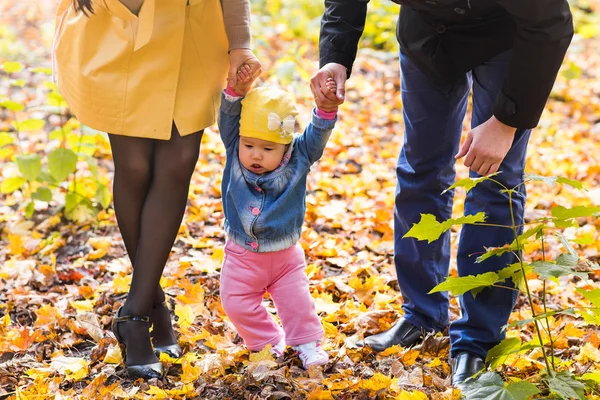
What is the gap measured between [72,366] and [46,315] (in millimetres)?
462

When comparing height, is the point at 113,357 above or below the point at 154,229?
below

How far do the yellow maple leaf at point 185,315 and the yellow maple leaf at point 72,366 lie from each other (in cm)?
41

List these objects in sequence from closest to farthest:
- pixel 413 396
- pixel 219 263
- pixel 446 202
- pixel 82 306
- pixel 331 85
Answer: pixel 413 396 < pixel 331 85 < pixel 446 202 < pixel 82 306 < pixel 219 263

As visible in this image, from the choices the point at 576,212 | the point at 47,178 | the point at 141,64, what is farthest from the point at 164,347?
the point at 47,178

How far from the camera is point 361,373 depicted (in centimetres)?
248

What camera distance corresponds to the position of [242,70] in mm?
2414

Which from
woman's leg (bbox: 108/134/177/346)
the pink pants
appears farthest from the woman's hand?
the pink pants

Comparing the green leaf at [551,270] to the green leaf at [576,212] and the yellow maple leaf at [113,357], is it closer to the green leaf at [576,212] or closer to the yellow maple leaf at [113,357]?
the green leaf at [576,212]

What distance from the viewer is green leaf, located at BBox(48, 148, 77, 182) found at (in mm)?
3773

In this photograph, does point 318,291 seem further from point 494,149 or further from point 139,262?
point 494,149

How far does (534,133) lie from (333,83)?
3.70m

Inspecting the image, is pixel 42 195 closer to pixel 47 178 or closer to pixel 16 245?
pixel 47 178

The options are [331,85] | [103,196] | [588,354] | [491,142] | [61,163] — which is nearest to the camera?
[491,142]

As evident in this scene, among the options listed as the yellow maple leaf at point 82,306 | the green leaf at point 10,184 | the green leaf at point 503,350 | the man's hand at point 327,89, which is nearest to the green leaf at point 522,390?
the green leaf at point 503,350
